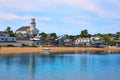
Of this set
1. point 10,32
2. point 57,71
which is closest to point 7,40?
point 10,32

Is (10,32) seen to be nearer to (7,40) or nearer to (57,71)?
(7,40)

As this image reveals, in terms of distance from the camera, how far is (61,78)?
3925 centimetres

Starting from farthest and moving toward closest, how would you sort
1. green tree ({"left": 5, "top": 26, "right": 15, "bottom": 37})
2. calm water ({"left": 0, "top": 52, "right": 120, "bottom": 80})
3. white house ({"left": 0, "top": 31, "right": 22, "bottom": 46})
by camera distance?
green tree ({"left": 5, "top": 26, "right": 15, "bottom": 37}) < white house ({"left": 0, "top": 31, "right": 22, "bottom": 46}) < calm water ({"left": 0, "top": 52, "right": 120, "bottom": 80})

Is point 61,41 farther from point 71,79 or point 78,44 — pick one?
point 71,79

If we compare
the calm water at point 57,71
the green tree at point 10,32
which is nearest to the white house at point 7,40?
the green tree at point 10,32

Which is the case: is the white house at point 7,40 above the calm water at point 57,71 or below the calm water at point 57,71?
above

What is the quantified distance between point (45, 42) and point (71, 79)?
14225 cm

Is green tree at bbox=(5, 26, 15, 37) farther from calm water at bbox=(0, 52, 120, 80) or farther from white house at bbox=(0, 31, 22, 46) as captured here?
calm water at bbox=(0, 52, 120, 80)

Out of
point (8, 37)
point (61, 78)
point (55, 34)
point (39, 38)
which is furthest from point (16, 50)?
point (61, 78)

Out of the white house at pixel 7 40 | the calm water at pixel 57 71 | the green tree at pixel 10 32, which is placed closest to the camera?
the calm water at pixel 57 71

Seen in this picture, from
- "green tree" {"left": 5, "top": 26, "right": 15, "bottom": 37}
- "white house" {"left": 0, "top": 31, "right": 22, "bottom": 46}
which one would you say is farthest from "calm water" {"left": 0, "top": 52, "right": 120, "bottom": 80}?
"green tree" {"left": 5, "top": 26, "right": 15, "bottom": 37}

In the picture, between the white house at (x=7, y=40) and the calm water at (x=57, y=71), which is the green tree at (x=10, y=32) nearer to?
the white house at (x=7, y=40)

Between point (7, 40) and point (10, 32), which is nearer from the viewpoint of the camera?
point (7, 40)

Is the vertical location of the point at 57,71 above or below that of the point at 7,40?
below
